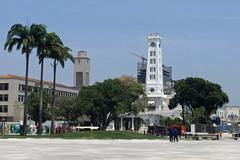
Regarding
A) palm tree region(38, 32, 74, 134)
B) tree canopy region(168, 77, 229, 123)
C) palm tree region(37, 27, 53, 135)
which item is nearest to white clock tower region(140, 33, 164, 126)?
tree canopy region(168, 77, 229, 123)

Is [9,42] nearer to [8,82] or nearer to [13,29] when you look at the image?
[13,29]

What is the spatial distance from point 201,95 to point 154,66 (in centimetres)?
5057

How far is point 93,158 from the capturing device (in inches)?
1107

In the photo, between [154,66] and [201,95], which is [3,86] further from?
[154,66]

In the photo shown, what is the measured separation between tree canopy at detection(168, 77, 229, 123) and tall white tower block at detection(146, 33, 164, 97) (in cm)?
4486

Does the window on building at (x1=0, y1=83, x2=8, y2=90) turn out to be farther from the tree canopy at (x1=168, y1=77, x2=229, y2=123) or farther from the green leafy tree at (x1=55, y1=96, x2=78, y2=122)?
the tree canopy at (x1=168, y1=77, x2=229, y2=123)

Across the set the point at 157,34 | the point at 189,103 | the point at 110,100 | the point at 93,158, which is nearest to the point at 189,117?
the point at 189,103

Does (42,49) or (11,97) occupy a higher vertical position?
(42,49)

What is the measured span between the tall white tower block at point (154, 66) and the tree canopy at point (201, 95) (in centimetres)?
4486

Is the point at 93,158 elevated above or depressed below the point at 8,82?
below

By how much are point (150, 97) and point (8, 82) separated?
58.6 meters

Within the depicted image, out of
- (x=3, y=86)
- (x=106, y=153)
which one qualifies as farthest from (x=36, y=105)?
(x=106, y=153)

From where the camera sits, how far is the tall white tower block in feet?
607

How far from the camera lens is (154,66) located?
185 meters
